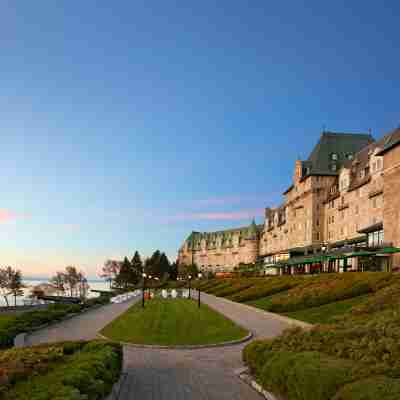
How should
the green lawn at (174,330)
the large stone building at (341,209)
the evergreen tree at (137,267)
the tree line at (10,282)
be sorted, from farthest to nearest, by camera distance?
the evergreen tree at (137,267)
the tree line at (10,282)
the large stone building at (341,209)
the green lawn at (174,330)

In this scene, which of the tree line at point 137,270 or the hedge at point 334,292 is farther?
the tree line at point 137,270

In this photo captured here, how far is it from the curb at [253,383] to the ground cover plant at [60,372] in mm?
4090

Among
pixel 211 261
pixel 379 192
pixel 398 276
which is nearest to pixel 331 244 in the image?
pixel 379 192

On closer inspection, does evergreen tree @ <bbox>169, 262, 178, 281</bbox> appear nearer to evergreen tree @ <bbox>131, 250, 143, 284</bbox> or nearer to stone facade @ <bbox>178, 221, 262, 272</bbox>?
stone facade @ <bbox>178, 221, 262, 272</bbox>

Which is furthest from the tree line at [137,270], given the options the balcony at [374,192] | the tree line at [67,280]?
the balcony at [374,192]

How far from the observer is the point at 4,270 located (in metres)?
86.2

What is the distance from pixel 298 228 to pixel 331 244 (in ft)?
40.9

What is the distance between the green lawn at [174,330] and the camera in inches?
782

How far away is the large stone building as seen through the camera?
43062mm

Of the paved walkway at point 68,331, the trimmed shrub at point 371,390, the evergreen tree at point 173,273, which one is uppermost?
the trimmed shrub at point 371,390

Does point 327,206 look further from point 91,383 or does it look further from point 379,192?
point 91,383

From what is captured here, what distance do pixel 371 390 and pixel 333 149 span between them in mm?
72522

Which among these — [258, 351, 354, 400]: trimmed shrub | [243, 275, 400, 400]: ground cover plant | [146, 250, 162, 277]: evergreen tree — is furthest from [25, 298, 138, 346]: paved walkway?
[146, 250, 162, 277]: evergreen tree

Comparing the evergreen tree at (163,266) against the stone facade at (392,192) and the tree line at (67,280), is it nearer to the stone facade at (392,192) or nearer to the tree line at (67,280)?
the tree line at (67,280)
